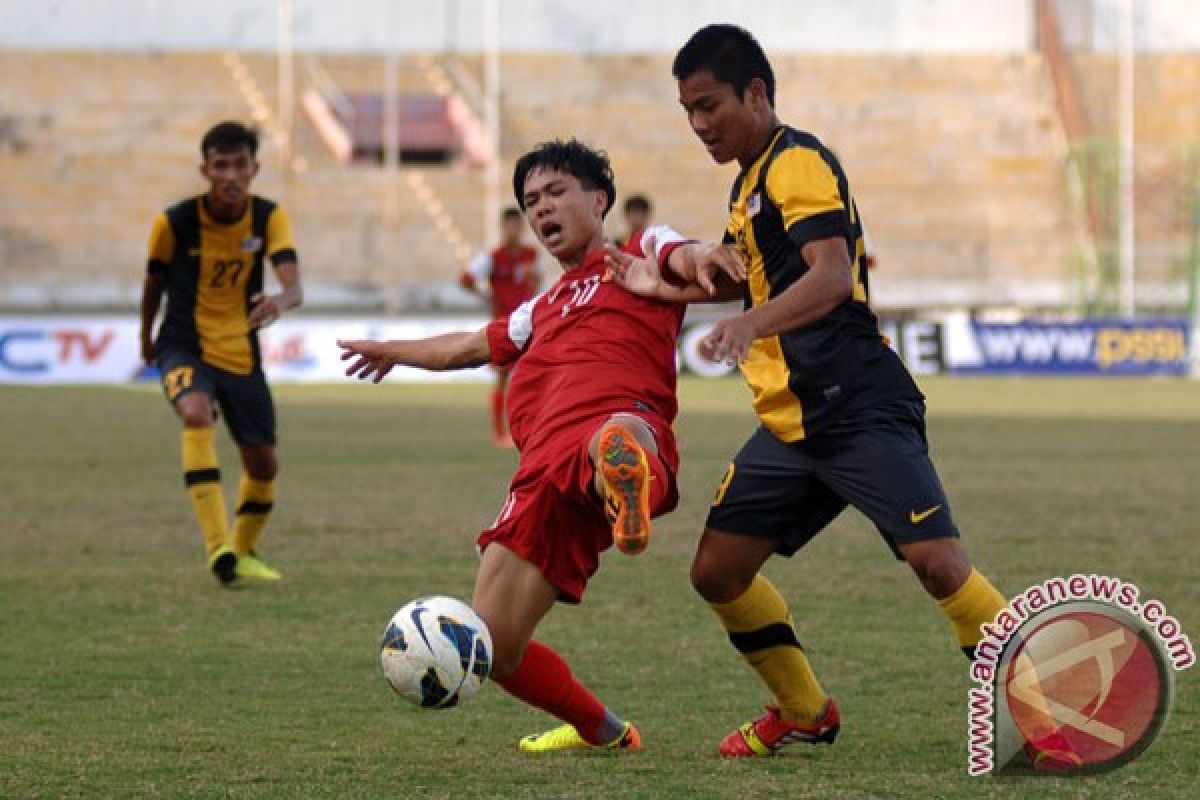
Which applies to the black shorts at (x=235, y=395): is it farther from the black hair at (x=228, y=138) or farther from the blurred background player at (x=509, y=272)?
the blurred background player at (x=509, y=272)

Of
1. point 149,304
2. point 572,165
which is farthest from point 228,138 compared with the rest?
point 572,165

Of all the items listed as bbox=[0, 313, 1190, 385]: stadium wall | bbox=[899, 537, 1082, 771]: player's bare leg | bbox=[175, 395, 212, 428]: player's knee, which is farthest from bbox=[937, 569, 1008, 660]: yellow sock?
bbox=[0, 313, 1190, 385]: stadium wall

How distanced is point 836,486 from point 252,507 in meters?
5.11

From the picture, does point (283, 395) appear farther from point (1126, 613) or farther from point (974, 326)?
point (1126, 613)

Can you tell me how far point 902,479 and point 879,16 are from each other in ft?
128

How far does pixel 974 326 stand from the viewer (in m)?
32.2

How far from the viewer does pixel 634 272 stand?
19.2 ft

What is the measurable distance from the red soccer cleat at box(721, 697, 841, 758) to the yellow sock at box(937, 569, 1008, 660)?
2.00ft

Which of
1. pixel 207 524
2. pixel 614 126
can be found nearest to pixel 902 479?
pixel 207 524

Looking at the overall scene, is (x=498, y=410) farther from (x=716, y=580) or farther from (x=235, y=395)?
(x=716, y=580)

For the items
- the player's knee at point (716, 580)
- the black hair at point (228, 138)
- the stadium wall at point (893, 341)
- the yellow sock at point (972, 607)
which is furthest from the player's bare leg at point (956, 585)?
the stadium wall at point (893, 341)

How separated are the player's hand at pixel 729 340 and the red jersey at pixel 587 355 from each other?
2.26 ft

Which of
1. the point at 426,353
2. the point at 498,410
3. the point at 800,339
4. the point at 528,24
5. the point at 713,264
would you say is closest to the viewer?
the point at 713,264

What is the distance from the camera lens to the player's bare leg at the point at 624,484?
5.27 m
